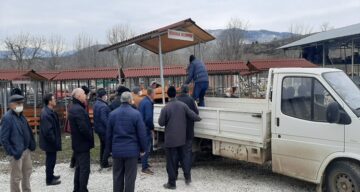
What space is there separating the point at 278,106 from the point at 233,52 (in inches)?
1619

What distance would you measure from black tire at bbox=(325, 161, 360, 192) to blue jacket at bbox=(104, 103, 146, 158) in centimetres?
284

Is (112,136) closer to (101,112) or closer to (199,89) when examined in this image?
(101,112)

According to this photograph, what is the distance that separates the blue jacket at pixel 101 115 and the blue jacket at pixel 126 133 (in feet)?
7.86

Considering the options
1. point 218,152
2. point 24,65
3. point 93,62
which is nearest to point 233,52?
point 93,62

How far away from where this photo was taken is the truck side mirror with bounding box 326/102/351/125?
513cm

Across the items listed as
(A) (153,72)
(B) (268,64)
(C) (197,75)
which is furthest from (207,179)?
(B) (268,64)

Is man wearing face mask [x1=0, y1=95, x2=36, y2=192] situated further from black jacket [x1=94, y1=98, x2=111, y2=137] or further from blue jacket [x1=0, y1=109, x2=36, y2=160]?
black jacket [x1=94, y1=98, x2=111, y2=137]

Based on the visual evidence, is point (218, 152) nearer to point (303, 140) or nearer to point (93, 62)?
point (303, 140)

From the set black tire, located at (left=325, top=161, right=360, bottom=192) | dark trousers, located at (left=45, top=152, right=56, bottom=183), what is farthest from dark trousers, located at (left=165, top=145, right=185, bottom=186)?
black tire, located at (left=325, top=161, right=360, bottom=192)

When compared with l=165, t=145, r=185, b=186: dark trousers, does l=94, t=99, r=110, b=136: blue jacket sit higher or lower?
higher

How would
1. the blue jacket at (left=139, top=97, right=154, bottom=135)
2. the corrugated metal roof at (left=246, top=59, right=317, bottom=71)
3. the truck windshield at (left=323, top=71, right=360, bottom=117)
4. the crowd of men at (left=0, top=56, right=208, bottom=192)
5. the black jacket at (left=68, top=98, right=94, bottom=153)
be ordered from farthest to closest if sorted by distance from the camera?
the corrugated metal roof at (left=246, top=59, right=317, bottom=71) → the blue jacket at (left=139, top=97, right=154, bottom=135) → the black jacket at (left=68, top=98, right=94, bottom=153) → the crowd of men at (left=0, top=56, right=208, bottom=192) → the truck windshield at (left=323, top=71, right=360, bottom=117)

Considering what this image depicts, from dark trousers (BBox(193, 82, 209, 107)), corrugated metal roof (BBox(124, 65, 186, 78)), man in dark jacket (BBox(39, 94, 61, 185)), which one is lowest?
man in dark jacket (BBox(39, 94, 61, 185))

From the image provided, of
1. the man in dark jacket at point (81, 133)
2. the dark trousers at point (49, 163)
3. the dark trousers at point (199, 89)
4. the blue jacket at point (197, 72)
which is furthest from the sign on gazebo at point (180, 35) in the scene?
the dark trousers at point (49, 163)

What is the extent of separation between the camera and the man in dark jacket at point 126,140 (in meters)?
5.52
